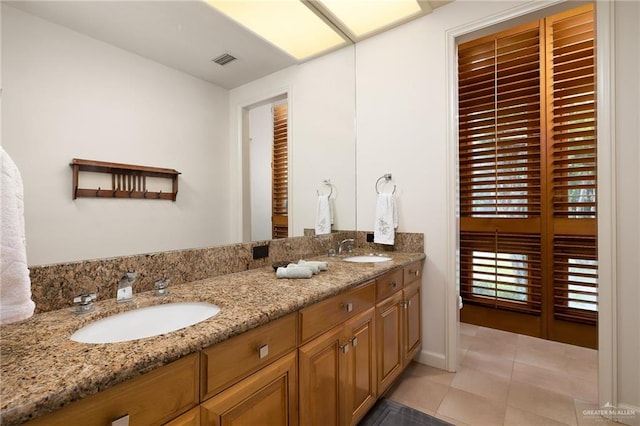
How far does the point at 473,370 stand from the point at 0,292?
2545 millimetres

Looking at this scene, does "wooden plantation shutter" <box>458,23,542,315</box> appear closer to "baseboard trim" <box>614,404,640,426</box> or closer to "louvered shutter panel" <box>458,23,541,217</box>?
"louvered shutter panel" <box>458,23,541,217</box>

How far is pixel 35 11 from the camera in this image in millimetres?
939

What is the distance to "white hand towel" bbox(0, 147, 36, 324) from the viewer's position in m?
0.63

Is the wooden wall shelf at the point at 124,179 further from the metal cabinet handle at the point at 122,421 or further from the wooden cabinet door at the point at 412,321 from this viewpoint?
the wooden cabinet door at the point at 412,321

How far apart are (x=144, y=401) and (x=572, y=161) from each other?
122 inches

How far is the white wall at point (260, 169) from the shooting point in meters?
1.70

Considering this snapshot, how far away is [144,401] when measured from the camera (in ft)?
2.19

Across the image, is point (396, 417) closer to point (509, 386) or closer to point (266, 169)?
point (509, 386)

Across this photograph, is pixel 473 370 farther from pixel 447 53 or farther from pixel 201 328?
pixel 447 53

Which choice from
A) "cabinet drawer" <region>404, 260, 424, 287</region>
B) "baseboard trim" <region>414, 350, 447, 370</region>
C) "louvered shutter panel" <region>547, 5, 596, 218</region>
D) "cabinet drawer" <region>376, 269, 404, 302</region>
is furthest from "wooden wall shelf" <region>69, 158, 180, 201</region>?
"louvered shutter panel" <region>547, 5, 596, 218</region>

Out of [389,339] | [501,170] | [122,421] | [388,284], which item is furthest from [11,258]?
[501,170]

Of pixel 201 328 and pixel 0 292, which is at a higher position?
pixel 0 292

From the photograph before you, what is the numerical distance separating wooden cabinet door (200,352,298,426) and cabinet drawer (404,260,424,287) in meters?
1.11

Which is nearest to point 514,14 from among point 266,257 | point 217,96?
point 217,96
